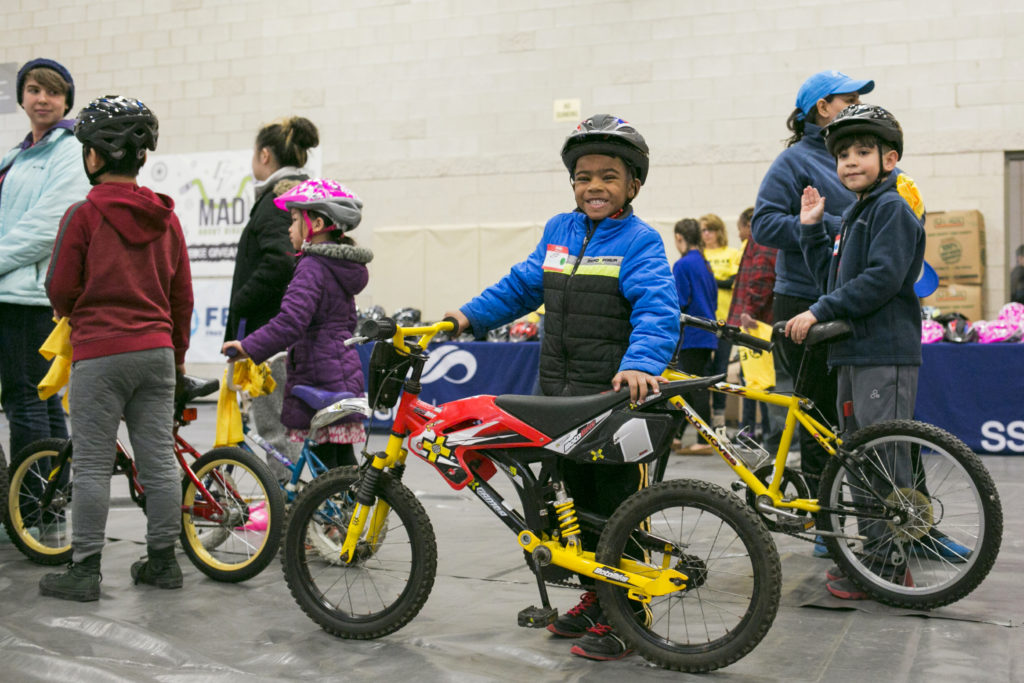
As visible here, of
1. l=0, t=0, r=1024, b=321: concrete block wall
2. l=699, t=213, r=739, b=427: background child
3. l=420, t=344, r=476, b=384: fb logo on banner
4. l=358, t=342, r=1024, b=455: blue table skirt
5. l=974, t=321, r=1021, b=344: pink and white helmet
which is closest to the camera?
l=358, t=342, r=1024, b=455: blue table skirt

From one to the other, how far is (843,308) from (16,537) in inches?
127

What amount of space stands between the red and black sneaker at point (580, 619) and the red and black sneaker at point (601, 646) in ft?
0.37

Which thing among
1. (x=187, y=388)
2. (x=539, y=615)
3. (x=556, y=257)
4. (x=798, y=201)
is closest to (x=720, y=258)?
(x=798, y=201)

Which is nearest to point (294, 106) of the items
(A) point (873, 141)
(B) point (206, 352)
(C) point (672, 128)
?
(B) point (206, 352)

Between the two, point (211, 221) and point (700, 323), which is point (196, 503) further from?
point (211, 221)

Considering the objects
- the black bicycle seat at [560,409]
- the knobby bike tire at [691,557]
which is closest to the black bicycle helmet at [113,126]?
the black bicycle seat at [560,409]

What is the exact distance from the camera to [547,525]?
9.39ft

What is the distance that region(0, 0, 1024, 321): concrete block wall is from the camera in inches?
369

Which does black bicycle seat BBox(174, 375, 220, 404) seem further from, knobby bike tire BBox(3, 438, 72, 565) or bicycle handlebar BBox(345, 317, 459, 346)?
bicycle handlebar BBox(345, 317, 459, 346)

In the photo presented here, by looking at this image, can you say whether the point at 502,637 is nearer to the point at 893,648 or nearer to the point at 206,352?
the point at 893,648

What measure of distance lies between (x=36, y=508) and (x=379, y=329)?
6.75ft

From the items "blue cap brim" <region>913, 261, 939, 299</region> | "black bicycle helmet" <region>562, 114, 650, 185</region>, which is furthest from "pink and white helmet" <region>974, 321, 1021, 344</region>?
"black bicycle helmet" <region>562, 114, 650, 185</region>

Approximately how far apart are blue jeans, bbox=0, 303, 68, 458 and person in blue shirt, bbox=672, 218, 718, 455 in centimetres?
438

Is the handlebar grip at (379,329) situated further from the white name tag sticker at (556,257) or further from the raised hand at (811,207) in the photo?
the raised hand at (811,207)
